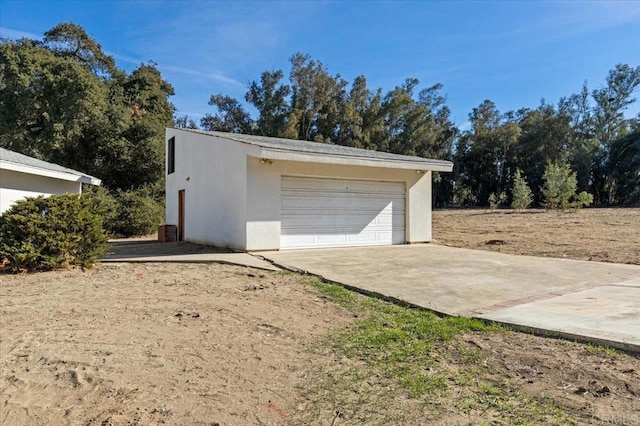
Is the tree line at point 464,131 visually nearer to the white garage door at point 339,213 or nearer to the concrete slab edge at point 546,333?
the white garage door at point 339,213

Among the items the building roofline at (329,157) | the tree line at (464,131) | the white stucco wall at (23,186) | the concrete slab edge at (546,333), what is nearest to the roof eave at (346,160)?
the building roofline at (329,157)

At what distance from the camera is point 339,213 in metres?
12.4

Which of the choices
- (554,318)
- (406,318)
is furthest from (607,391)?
(406,318)

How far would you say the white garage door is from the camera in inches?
454

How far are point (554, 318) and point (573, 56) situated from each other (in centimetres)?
1181

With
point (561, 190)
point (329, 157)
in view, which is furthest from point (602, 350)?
point (561, 190)

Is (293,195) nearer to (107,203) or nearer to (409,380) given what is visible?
(409,380)

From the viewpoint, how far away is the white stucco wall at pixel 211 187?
11.0 m

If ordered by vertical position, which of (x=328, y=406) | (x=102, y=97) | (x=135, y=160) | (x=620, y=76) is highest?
(x=620, y=76)

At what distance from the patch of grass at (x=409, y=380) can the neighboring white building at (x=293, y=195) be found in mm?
6632

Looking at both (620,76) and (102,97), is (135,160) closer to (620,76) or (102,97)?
(102,97)

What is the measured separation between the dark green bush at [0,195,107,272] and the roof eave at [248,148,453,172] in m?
4.15

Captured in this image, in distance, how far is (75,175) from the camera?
12797 millimetres

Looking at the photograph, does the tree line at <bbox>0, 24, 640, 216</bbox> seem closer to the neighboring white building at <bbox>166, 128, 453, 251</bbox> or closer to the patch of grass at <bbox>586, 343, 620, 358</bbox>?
the neighboring white building at <bbox>166, 128, 453, 251</bbox>
